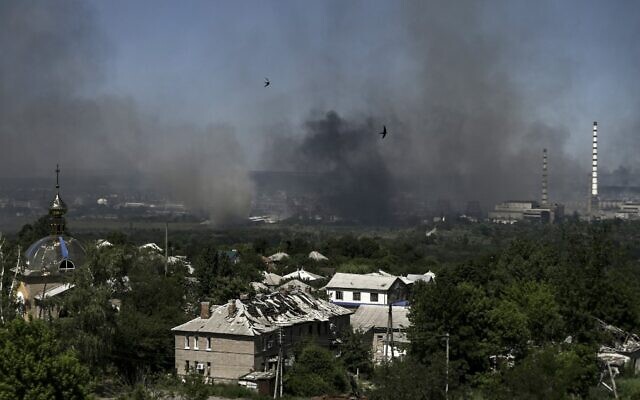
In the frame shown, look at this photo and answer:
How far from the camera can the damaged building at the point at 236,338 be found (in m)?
42.4

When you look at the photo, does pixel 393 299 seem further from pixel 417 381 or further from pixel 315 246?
pixel 315 246

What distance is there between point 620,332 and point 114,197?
124m

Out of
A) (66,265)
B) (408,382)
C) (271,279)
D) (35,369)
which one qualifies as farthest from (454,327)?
(271,279)

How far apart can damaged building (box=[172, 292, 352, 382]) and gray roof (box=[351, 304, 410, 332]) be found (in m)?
6.13

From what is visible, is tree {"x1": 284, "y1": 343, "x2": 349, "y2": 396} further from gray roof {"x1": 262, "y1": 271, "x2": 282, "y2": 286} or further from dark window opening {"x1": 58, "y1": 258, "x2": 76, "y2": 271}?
gray roof {"x1": 262, "y1": 271, "x2": 282, "y2": 286}

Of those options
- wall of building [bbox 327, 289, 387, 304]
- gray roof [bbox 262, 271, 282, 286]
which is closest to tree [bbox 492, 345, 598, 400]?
wall of building [bbox 327, 289, 387, 304]

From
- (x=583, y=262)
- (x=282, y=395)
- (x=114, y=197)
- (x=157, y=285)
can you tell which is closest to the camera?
(x=282, y=395)

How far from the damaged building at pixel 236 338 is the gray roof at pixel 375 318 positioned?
20.1 ft

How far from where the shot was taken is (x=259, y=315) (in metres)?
44.9

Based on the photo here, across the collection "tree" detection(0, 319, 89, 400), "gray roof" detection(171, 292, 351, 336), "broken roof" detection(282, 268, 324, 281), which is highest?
"tree" detection(0, 319, 89, 400)

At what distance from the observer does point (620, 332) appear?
1962 inches

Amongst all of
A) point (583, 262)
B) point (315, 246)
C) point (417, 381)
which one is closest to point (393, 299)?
point (583, 262)

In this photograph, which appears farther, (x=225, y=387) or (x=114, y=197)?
(x=114, y=197)

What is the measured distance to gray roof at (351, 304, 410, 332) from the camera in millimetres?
A: 52062
